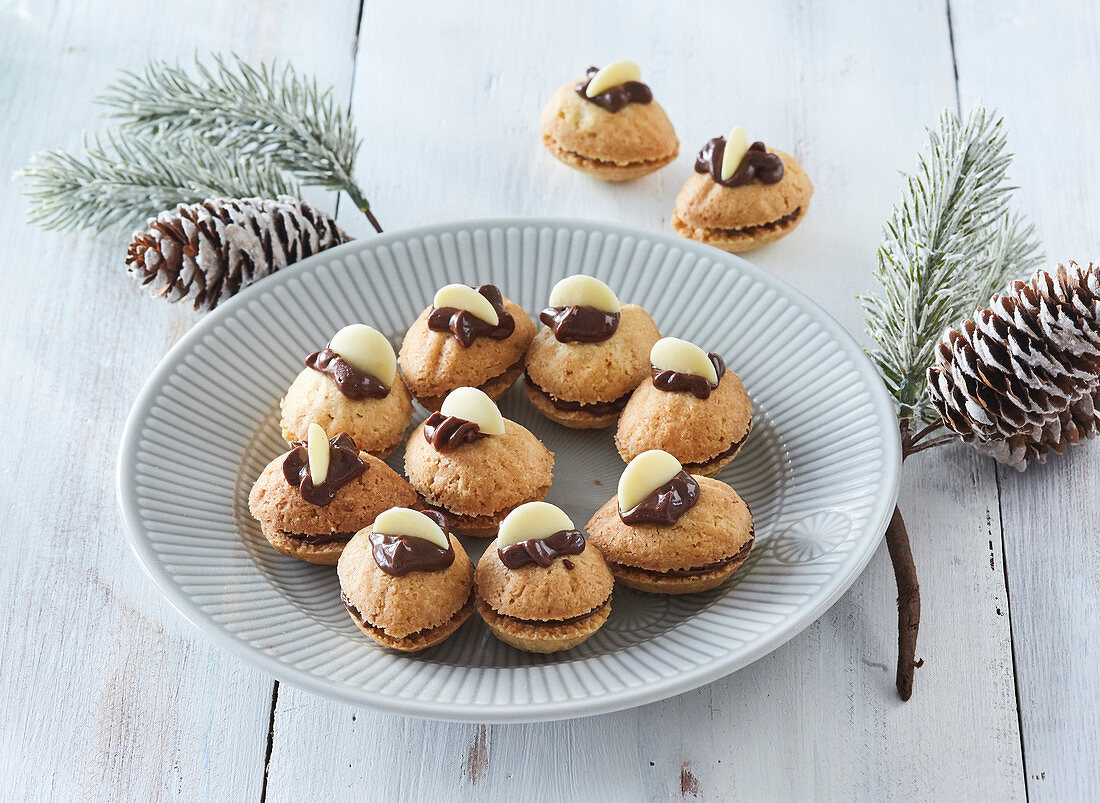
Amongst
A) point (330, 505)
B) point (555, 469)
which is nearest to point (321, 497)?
point (330, 505)

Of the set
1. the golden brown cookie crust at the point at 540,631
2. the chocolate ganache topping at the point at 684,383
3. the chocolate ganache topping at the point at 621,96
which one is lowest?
the golden brown cookie crust at the point at 540,631

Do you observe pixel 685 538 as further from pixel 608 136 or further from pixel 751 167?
pixel 608 136

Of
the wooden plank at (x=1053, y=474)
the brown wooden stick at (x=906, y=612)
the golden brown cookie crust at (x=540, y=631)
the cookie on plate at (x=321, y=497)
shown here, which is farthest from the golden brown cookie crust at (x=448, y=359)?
the wooden plank at (x=1053, y=474)

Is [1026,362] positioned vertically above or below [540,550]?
above

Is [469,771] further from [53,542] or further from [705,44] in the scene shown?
[705,44]

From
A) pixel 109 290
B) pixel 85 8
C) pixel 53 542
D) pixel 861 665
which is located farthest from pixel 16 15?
pixel 861 665

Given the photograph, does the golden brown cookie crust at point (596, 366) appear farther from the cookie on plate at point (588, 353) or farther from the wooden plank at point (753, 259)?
the wooden plank at point (753, 259)
